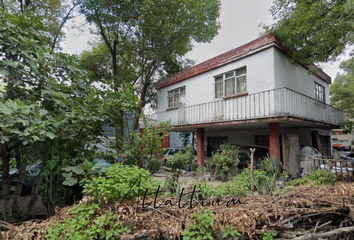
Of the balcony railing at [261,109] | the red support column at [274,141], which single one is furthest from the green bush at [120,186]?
the red support column at [274,141]

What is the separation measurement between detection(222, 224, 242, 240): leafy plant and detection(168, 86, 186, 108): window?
9.67 meters

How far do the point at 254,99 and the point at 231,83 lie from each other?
1823 millimetres

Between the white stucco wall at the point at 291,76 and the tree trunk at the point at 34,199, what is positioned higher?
the white stucco wall at the point at 291,76

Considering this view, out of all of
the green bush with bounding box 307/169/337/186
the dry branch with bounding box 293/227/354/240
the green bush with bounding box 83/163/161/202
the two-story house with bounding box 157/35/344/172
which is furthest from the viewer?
the two-story house with bounding box 157/35/344/172

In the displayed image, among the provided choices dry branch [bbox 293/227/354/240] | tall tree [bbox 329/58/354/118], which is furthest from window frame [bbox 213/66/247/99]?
tall tree [bbox 329/58/354/118]

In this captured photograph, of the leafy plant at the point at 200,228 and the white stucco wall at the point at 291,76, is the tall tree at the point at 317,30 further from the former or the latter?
the leafy plant at the point at 200,228

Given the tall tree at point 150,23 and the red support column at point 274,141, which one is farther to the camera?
the tall tree at point 150,23

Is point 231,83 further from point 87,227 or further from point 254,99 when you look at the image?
point 87,227

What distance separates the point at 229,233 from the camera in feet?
7.91

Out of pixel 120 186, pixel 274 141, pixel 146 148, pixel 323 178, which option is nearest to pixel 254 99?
pixel 274 141

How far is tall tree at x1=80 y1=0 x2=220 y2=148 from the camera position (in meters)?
10.4

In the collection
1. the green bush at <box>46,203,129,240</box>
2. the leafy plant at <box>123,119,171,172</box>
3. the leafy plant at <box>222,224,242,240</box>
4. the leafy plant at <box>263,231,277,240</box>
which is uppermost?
the leafy plant at <box>123,119,171,172</box>

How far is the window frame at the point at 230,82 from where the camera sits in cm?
881

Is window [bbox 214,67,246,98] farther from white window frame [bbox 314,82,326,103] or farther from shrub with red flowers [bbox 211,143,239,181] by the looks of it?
white window frame [bbox 314,82,326,103]
